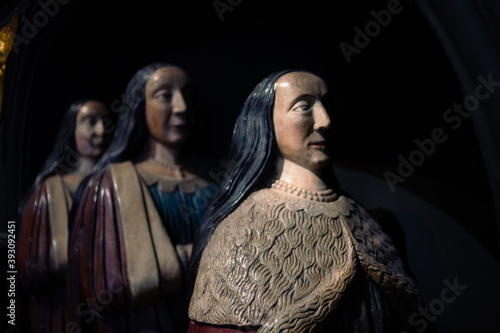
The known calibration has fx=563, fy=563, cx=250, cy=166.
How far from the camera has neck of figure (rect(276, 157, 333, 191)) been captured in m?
2.13

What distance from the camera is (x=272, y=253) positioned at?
1.89 metres

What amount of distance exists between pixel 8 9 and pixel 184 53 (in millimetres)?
1137

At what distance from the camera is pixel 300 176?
7.05ft

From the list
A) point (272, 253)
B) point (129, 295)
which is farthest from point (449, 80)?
point (129, 295)

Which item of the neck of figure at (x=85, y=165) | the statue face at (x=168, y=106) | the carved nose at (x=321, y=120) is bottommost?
the neck of figure at (x=85, y=165)

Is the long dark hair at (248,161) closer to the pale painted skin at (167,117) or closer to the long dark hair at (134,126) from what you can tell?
the pale painted skin at (167,117)

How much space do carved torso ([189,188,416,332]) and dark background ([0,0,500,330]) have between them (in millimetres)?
537

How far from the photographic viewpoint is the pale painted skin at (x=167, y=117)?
2.93 metres

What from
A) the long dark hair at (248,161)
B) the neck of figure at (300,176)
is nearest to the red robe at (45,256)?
the long dark hair at (248,161)

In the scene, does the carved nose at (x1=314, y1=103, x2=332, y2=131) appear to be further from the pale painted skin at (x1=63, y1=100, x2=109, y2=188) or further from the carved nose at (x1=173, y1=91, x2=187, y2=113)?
the pale painted skin at (x1=63, y1=100, x2=109, y2=188)

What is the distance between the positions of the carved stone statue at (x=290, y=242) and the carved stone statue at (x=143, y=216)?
0.43 meters

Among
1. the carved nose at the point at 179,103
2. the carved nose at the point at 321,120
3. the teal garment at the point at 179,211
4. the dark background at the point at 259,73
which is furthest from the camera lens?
the carved nose at the point at 179,103

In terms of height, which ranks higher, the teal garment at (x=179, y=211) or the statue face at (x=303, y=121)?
the statue face at (x=303, y=121)

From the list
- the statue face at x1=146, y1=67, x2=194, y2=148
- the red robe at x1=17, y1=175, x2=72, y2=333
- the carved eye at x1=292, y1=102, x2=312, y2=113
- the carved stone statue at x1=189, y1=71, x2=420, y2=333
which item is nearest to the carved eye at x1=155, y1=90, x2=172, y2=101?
the statue face at x1=146, y1=67, x2=194, y2=148
